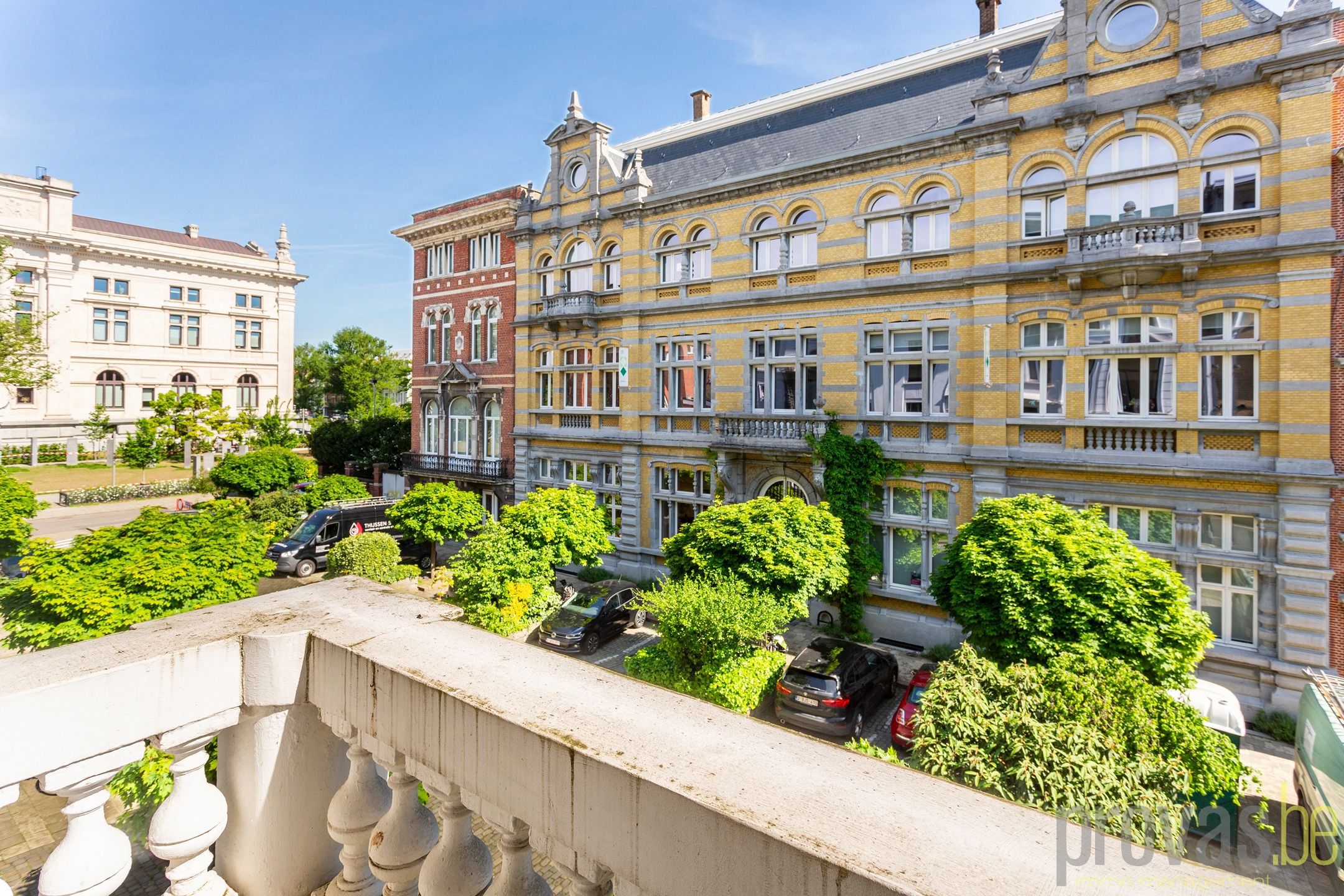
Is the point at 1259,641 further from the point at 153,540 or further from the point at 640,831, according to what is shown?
the point at 153,540

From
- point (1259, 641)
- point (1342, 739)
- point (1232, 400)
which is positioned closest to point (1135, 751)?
point (1342, 739)

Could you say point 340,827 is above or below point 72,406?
below

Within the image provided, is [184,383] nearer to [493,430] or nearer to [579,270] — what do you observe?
[493,430]

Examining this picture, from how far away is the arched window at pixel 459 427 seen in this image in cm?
3012

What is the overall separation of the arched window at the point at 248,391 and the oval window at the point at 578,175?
43.6m

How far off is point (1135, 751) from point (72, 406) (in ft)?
206

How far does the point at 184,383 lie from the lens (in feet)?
170

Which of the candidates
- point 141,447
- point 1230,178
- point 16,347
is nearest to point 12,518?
point 16,347

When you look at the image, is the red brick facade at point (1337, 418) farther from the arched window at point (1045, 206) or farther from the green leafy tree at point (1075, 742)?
the green leafy tree at point (1075, 742)

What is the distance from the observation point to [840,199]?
63.4 feet

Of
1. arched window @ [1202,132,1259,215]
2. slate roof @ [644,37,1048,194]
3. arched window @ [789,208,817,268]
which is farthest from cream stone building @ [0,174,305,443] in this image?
arched window @ [1202,132,1259,215]

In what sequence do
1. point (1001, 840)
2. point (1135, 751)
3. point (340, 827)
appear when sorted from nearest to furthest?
point (1001, 840), point (340, 827), point (1135, 751)

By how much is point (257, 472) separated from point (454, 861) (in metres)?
35.1

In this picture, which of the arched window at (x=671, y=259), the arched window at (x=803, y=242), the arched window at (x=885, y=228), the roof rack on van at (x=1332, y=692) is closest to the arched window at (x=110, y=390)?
the arched window at (x=671, y=259)
